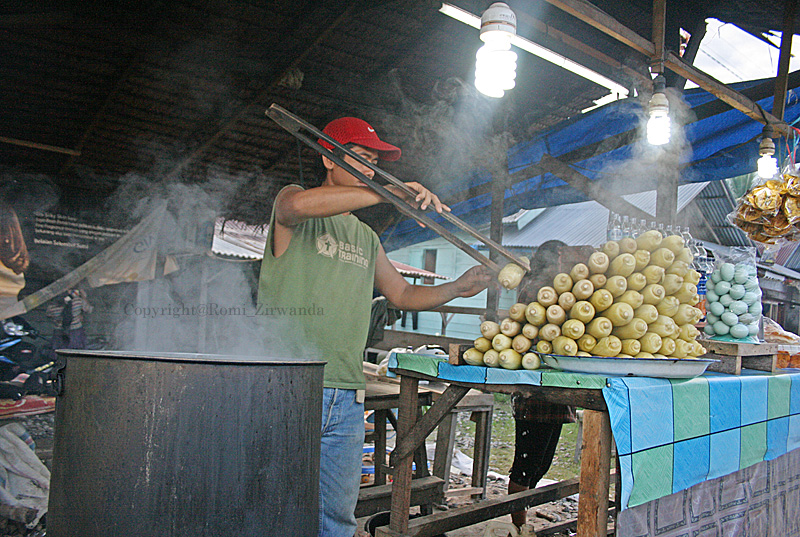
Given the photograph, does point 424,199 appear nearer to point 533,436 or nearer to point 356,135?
point 356,135

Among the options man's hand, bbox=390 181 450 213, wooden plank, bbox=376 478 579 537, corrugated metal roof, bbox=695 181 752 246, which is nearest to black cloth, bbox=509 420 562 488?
wooden plank, bbox=376 478 579 537

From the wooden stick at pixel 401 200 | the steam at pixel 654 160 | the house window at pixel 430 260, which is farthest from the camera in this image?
the house window at pixel 430 260

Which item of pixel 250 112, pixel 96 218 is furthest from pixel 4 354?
pixel 250 112

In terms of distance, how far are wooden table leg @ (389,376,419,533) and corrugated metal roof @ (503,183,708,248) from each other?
10.2 metres

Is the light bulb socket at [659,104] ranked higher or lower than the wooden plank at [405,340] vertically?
higher

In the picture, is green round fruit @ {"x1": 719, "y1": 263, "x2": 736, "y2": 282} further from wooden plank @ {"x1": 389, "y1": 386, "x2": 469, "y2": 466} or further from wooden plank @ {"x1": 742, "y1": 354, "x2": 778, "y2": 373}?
wooden plank @ {"x1": 389, "y1": 386, "x2": 469, "y2": 466}

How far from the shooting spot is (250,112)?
438 centimetres

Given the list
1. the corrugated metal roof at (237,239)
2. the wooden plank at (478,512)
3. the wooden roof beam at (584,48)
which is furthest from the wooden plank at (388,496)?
the corrugated metal roof at (237,239)

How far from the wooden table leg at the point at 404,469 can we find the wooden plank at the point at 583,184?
11.4 feet

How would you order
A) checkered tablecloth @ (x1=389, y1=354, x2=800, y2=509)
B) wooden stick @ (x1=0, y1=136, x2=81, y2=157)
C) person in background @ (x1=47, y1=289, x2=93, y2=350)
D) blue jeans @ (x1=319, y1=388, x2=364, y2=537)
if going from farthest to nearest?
person in background @ (x1=47, y1=289, x2=93, y2=350) → wooden stick @ (x1=0, y1=136, x2=81, y2=157) → blue jeans @ (x1=319, y1=388, x2=364, y2=537) → checkered tablecloth @ (x1=389, y1=354, x2=800, y2=509)

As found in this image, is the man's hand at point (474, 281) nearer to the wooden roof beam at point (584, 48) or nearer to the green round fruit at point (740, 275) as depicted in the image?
the green round fruit at point (740, 275)

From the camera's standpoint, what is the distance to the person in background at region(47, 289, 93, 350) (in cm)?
A: 564

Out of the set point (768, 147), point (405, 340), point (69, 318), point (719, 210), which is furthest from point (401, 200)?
A: point (719, 210)

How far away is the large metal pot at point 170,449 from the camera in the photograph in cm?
141
